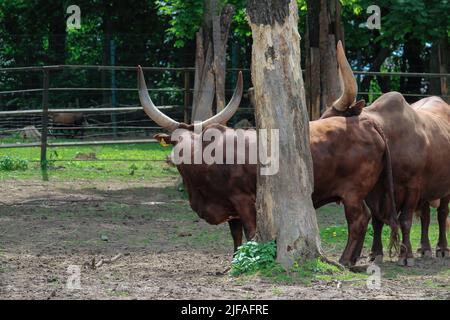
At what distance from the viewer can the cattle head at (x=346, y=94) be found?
8617 millimetres

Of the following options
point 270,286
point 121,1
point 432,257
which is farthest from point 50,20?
point 270,286

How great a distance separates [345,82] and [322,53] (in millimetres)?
4539

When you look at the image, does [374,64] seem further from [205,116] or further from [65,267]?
[65,267]

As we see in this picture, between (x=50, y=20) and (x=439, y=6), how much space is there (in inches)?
508

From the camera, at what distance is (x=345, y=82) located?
8.71 meters

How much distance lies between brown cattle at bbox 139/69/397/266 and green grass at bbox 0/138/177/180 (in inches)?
283

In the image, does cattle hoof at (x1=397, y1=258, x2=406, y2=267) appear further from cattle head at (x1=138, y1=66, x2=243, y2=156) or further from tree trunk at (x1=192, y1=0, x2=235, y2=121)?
tree trunk at (x1=192, y1=0, x2=235, y2=121)

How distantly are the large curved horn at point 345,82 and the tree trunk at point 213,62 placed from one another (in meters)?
4.54

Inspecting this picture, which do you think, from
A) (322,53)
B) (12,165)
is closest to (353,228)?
(322,53)

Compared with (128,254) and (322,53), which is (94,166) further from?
(128,254)

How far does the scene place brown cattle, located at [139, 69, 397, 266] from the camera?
8330mm

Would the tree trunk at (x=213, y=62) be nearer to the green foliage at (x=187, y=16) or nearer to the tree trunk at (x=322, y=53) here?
the tree trunk at (x=322, y=53)

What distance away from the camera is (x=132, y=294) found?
671 centimetres

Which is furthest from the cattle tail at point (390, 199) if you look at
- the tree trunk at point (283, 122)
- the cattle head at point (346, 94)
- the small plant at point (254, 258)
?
the small plant at point (254, 258)
